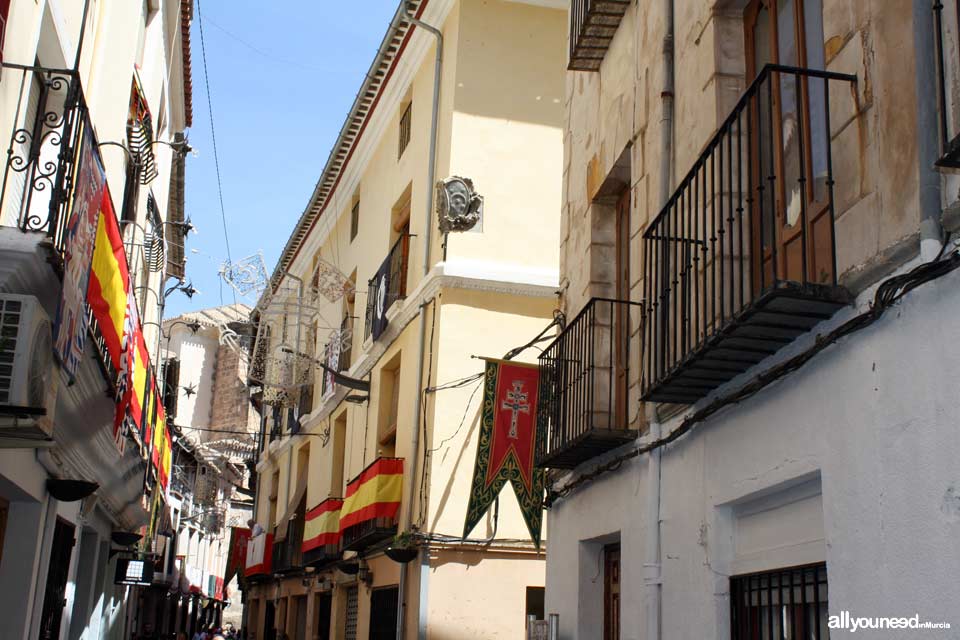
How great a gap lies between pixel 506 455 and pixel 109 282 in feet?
12.8

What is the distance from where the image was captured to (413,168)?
1592 centimetres

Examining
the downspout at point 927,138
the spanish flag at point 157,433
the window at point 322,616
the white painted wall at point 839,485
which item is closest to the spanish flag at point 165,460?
the spanish flag at point 157,433

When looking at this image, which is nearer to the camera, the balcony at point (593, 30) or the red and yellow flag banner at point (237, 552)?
the balcony at point (593, 30)

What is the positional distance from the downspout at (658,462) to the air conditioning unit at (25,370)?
360 cm

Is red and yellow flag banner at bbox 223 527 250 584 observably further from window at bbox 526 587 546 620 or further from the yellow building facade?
window at bbox 526 587 546 620

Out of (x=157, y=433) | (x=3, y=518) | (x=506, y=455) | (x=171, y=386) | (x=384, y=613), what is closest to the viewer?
(x=3, y=518)

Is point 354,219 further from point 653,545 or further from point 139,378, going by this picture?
point 653,545

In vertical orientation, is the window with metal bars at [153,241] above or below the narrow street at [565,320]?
above

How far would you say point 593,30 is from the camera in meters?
8.71

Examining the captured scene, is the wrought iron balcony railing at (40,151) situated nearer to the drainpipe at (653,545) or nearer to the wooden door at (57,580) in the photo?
the drainpipe at (653,545)

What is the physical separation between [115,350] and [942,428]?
6.37 metres

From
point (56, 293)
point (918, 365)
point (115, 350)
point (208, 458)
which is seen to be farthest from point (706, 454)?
point (208, 458)

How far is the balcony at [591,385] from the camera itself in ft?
24.7

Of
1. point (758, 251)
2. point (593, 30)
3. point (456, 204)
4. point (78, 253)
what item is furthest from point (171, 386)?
point (758, 251)
